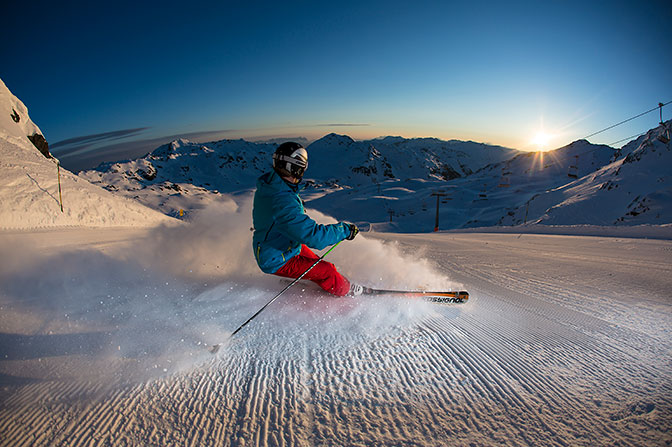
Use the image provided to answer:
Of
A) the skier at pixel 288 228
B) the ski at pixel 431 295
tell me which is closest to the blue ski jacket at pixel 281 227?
the skier at pixel 288 228

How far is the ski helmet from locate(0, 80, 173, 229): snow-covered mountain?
17.1 metres

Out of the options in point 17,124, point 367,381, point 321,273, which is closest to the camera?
point 367,381

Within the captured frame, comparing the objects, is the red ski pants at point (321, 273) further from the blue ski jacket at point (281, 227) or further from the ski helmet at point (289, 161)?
the ski helmet at point (289, 161)

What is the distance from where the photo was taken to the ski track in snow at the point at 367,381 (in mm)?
2037

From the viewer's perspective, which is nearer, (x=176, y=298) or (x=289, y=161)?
(x=289, y=161)

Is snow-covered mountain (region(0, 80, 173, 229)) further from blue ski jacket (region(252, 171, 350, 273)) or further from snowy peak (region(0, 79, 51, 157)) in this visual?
blue ski jacket (region(252, 171, 350, 273))

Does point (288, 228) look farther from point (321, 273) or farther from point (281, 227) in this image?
point (321, 273)

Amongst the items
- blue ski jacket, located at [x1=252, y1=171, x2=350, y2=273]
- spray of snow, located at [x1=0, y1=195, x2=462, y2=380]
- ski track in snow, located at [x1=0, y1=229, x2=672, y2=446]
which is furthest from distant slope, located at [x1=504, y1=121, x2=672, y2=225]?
blue ski jacket, located at [x1=252, y1=171, x2=350, y2=273]

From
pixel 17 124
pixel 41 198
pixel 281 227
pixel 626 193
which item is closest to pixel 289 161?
pixel 281 227

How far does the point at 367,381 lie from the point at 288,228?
6.55 feet

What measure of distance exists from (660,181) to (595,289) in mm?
45346

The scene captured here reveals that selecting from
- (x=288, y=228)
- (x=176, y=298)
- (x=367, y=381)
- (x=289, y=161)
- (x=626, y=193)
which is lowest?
(x=367, y=381)

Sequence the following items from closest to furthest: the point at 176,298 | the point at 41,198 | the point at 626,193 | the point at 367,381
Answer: the point at 367,381, the point at 176,298, the point at 41,198, the point at 626,193

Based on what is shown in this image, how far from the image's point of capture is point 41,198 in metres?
16.2
